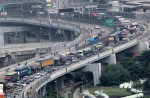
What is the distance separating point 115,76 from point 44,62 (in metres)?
4.09

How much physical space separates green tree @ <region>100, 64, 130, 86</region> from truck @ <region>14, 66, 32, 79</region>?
4504 mm

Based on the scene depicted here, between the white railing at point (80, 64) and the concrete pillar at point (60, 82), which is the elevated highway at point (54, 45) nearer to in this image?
the white railing at point (80, 64)

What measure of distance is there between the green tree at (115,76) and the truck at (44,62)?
3.07m

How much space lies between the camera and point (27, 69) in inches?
1651

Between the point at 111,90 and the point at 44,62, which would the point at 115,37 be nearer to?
the point at 44,62

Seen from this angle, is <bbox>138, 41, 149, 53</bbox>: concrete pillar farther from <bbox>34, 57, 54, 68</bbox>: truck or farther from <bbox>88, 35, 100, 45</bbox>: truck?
<bbox>34, 57, 54, 68</bbox>: truck

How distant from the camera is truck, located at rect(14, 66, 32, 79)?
135 ft

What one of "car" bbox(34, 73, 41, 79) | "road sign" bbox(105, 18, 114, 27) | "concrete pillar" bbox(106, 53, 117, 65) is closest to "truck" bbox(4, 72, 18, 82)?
"car" bbox(34, 73, 41, 79)

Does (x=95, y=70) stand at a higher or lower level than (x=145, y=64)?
lower

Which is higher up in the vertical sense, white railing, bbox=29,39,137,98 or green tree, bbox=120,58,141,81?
white railing, bbox=29,39,137,98

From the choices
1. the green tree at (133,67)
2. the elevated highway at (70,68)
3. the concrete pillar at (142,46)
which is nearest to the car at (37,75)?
the elevated highway at (70,68)

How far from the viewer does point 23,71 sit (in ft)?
136

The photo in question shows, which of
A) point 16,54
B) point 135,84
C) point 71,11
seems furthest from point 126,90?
point 71,11

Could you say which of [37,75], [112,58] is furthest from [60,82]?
[112,58]
